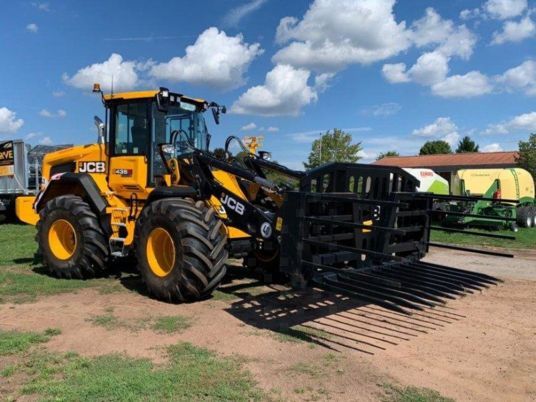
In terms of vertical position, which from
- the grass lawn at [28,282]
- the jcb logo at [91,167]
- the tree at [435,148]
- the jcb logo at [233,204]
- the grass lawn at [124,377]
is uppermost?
the tree at [435,148]

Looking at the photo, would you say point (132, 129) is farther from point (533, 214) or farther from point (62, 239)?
point (533, 214)

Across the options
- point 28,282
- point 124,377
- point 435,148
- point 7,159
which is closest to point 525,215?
point 28,282

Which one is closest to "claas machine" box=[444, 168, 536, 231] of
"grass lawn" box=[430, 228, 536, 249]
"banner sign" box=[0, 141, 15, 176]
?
"grass lawn" box=[430, 228, 536, 249]

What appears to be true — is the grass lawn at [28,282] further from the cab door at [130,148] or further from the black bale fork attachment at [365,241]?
the black bale fork attachment at [365,241]

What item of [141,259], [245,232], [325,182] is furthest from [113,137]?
[325,182]

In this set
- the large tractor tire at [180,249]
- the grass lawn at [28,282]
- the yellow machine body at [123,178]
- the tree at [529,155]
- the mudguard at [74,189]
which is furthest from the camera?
the tree at [529,155]

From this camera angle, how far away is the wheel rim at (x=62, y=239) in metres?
8.80

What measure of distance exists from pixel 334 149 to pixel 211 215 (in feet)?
131

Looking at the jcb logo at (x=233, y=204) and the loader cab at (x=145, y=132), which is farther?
the loader cab at (x=145, y=132)

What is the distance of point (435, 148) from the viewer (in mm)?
81250

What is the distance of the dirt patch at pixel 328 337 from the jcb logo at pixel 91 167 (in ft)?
7.18

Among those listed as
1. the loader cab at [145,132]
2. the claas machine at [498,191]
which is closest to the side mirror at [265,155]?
the loader cab at [145,132]

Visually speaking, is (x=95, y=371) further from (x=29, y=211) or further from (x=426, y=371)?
(x=29, y=211)

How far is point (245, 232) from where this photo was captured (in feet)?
24.0
